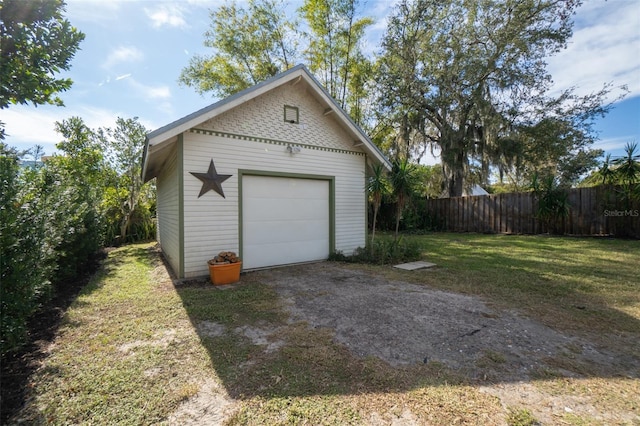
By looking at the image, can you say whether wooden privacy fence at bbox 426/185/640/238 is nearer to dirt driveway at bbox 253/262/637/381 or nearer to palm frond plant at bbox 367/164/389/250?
palm frond plant at bbox 367/164/389/250

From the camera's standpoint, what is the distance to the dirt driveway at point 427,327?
8.63ft

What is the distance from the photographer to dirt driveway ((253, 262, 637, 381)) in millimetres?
2631

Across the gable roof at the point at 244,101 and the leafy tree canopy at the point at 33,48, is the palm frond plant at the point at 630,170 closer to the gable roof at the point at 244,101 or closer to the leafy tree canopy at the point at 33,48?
the gable roof at the point at 244,101

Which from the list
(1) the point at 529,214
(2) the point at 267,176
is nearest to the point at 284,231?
(2) the point at 267,176

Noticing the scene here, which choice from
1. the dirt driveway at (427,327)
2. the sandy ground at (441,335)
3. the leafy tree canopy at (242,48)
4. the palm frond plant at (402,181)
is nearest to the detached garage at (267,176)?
the palm frond plant at (402,181)

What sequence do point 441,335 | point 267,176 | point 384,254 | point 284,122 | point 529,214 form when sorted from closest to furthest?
point 441,335, point 267,176, point 284,122, point 384,254, point 529,214

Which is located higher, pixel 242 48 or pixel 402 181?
pixel 242 48

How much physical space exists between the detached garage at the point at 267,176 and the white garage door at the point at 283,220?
24 mm

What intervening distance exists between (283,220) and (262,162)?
4.87 ft

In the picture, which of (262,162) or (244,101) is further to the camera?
(262,162)

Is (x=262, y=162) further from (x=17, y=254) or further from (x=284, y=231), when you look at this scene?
(x=17, y=254)

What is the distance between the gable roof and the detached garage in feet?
0.07

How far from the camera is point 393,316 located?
3629 mm

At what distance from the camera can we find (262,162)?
6344 mm
